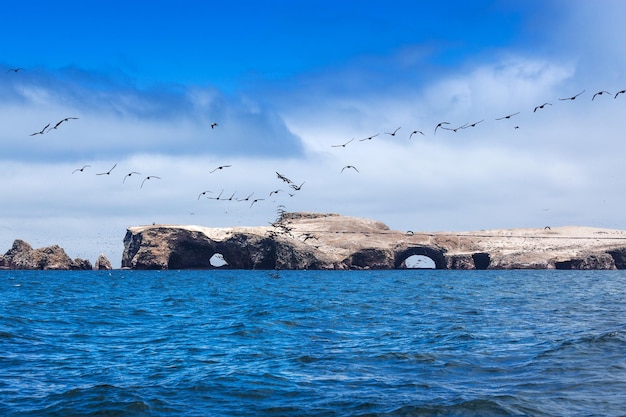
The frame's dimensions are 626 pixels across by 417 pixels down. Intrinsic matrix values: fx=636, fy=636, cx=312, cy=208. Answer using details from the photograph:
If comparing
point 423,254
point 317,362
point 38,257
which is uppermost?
point 423,254

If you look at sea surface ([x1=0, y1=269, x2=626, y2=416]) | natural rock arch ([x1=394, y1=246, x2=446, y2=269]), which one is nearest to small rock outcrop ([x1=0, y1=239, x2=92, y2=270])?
natural rock arch ([x1=394, y1=246, x2=446, y2=269])

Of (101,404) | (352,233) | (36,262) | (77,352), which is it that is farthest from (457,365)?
(36,262)

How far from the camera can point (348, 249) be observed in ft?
404

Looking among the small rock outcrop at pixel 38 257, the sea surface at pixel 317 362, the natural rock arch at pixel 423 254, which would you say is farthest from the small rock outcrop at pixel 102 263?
the sea surface at pixel 317 362

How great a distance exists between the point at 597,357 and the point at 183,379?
487 inches

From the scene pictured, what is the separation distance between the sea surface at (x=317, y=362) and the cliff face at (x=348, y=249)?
282 ft

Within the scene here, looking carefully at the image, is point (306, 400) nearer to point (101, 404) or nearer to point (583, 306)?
point (101, 404)

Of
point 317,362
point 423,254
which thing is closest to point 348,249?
point 423,254

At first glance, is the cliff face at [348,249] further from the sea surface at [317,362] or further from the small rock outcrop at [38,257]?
the sea surface at [317,362]

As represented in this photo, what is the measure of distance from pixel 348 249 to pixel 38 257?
65.9 meters

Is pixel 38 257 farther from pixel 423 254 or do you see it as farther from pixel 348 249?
pixel 423 254

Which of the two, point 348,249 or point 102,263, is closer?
point 348,249

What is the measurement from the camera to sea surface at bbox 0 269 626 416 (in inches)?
570

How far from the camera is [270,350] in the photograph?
21734mm
